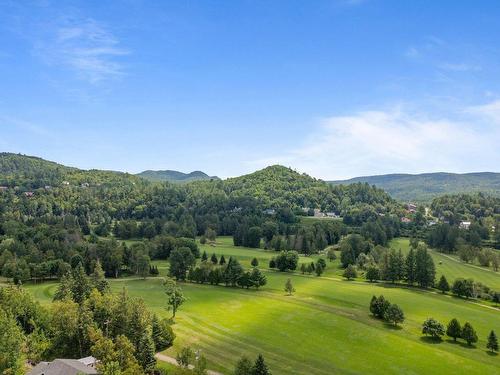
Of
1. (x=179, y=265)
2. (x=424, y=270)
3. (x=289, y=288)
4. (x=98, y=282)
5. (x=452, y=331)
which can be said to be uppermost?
(x=424, y=270)

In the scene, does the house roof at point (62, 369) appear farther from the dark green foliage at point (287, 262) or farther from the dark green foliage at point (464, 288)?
the dark green foliage at point (464, 288)

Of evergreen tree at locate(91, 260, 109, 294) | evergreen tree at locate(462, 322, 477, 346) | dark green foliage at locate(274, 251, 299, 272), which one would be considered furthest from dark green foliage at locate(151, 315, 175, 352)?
dark green foliage at locate(274, 251, 299, 272)

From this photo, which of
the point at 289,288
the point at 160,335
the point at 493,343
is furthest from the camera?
the point at 289,288

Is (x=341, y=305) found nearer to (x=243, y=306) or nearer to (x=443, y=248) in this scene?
(x=243, y=306)

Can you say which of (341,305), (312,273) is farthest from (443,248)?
(341,305)

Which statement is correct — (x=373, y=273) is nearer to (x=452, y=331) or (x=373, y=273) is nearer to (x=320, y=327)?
(x=452, y=331)

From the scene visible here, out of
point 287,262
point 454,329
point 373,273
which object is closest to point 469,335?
point 454,329

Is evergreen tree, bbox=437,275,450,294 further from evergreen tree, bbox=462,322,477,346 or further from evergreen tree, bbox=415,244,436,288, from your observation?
evergreen tree, bbox=462,322,477,346

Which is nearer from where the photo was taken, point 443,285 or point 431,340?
point 431,340
